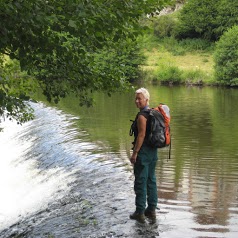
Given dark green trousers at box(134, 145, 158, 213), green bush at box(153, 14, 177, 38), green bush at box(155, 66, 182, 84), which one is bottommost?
green bush at box(155, 66, 182, 84)

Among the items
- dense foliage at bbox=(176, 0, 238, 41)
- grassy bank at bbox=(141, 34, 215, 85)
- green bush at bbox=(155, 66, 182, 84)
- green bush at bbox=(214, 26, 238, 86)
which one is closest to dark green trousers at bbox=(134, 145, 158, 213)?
grassy bank at bbox=(141, 34, 215, 85)

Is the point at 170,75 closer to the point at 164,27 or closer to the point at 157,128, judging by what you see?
the point at 164,27

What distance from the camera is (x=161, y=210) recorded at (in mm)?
9727

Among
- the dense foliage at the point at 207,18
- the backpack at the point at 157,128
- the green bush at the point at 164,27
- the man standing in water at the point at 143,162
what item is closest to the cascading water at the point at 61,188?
the man standing in water at the point at 143,162

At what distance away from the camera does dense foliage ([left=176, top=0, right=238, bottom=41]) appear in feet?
301

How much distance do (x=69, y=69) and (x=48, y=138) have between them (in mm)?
12333

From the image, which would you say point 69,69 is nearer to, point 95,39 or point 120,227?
point 95,39

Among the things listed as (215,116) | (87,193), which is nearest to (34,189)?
(87,193)

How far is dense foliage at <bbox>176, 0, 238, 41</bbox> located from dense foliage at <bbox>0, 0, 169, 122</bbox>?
8476 cm

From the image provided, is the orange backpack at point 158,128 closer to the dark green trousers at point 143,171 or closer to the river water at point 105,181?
the dark green trousers at point 143,171

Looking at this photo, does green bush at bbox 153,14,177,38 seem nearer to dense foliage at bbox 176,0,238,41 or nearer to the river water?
dense foliage at bbox 176,0,238,41

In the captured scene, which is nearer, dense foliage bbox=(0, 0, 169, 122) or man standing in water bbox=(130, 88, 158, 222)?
dense foliage bbox=(0, 0, 169, 122)

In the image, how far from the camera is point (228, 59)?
66.1 meters

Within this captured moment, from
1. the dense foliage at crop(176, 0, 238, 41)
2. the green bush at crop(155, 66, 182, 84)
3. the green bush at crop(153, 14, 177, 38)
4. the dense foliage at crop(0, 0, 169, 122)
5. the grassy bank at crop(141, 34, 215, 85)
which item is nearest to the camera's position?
the dense foliage at crop(0, 0, 169, 122)
